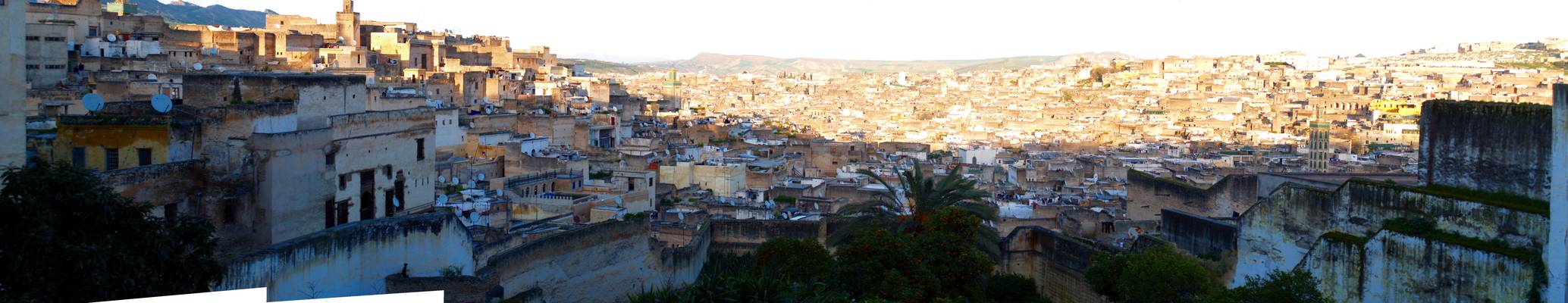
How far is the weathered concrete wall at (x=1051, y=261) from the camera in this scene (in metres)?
8.82

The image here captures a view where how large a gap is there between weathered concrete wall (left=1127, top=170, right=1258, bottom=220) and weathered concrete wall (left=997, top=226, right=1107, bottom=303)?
1145 millimetres

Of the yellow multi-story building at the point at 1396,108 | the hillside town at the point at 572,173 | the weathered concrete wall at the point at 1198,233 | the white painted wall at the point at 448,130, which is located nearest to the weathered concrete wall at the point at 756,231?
the hillside town at the point at 572,173

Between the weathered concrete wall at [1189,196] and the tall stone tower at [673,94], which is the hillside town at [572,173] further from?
the tall stone tower at [673,94]

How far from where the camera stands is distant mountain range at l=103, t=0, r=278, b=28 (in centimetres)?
4553

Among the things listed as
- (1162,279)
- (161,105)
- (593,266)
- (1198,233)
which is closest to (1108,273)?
(1162,279)

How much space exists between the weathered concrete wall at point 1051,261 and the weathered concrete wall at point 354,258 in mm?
3838

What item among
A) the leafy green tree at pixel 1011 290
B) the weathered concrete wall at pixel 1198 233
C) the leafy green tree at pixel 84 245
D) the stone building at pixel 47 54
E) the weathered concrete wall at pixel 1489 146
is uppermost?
the stone building at pixel 47 54

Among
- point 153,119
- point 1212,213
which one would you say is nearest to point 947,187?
point 1212,213

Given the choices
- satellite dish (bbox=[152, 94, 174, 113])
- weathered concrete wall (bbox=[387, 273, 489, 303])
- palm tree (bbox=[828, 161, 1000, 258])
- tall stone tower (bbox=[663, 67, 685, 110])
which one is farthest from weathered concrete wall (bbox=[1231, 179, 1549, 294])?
tall stone tower (bbox=[663, 67, 685, 110])

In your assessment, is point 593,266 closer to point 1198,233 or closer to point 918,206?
point 918,206

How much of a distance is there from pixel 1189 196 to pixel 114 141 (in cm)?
748

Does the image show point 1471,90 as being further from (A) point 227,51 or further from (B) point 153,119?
(B) point 153,119

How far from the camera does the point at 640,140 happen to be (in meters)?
22.2

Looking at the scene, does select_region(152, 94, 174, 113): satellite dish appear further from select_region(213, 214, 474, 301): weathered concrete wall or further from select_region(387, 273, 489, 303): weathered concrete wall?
select_region(387, 273, 489, 303): weathered concrete wall
